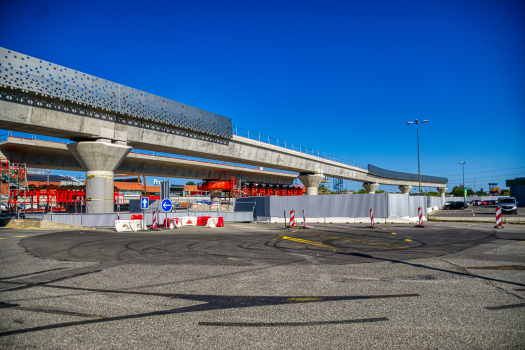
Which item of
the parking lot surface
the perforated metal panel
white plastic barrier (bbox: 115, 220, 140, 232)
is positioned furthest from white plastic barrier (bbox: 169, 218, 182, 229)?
the parking lot surface

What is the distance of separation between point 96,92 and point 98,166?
514 centimetres

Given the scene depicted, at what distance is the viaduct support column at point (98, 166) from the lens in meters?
22.8

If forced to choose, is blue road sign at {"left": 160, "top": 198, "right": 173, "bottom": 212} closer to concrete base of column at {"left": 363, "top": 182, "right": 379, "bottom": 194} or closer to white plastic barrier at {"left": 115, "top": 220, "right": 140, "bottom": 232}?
white plastic barrier at {"left": 115, "top": 220, "right": 140, "bottom": 232}

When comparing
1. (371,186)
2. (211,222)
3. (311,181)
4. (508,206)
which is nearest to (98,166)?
(211,222)

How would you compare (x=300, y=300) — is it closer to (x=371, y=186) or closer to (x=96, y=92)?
(x=96, y=92)

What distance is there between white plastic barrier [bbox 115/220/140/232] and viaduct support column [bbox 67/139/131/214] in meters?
4.64

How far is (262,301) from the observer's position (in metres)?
5.64

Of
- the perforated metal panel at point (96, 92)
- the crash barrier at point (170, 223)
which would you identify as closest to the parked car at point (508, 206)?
the perforated metal panel at point (96, 92)

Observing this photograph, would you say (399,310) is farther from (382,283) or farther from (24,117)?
(24,117)

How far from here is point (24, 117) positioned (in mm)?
18734

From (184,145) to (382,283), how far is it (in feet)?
77.5

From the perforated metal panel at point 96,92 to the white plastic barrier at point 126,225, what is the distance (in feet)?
26.2

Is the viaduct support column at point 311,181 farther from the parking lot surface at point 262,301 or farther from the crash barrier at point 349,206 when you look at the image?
the parking lot surface at point 262,301

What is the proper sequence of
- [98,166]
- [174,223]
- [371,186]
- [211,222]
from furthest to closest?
1. [371,186]
2. [98,166]
3. [211,222]
4. [174,223]
